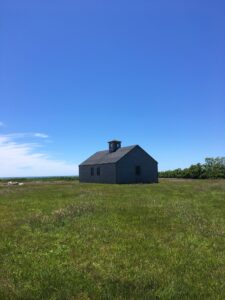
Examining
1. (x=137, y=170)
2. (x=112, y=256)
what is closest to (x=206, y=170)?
(x=137, y=170)

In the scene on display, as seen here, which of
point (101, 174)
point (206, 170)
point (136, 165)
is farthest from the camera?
point (206, 170)

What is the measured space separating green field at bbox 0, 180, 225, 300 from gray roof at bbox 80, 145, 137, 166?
41.9m

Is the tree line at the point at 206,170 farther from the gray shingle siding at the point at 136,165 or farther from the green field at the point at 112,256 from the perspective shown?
the green field at the point at 112,256

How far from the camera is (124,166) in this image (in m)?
57.3

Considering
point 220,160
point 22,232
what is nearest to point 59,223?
point 22,232

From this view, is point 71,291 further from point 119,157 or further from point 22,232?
point 119,157

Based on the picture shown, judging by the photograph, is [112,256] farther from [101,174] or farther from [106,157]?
[106,157]

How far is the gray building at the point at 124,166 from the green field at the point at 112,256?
134 ft

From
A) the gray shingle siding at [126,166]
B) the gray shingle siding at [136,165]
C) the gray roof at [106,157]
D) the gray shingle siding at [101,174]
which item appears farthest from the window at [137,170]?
the gray shingle siding at [101,174]

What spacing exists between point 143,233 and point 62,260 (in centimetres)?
381

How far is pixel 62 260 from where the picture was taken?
9148 mm

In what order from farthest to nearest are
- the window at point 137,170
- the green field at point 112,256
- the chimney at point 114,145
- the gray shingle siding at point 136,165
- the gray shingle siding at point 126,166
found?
the chimney at point 114,145 → the window at point 137,170 → the gray shingle siding at point 136,165 → the gray shingle siding at point 126,166 → the green field at point 112,256

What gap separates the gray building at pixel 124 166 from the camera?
187 ft

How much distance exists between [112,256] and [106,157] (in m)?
52.4
